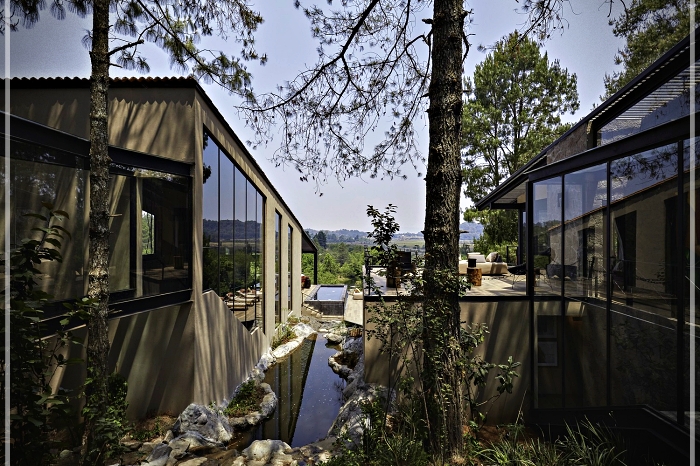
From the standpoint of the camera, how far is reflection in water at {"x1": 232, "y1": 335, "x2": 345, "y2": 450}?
7.77m

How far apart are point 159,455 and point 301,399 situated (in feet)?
15.7

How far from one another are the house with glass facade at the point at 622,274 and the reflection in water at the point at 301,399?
4.30 metres

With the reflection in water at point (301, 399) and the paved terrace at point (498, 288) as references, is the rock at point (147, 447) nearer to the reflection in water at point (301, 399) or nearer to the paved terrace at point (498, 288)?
the reflection in water at point (301, 399)

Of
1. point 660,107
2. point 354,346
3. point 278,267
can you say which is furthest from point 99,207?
point 278,267

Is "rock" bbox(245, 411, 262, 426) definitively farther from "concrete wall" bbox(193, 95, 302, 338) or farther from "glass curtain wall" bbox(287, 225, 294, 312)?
"glass curtain wall" bbox(287, 225, 294, 312)

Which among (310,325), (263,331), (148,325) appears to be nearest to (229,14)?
(148,325)

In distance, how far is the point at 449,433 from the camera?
15.5 ft

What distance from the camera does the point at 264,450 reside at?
638cm

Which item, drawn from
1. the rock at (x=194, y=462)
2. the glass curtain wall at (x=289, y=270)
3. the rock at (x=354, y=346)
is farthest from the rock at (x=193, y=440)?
the glass curtain wall at (x=289, y=270)

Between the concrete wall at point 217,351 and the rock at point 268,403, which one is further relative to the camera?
the rock at point 268,403

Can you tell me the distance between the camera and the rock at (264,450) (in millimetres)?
6121

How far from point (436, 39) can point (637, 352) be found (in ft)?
17.3

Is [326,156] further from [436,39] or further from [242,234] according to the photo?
[242,234]

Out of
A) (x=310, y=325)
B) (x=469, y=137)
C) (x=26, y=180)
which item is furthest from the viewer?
(x=469, y=137)
